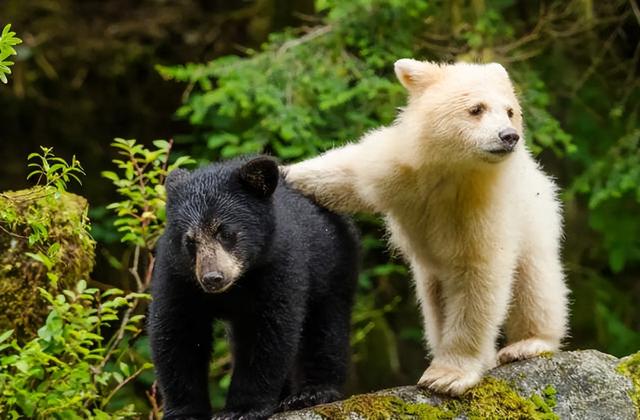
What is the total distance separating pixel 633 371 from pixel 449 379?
1110 millimetres

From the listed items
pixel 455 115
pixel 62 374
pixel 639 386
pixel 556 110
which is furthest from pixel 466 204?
pixel 556 110

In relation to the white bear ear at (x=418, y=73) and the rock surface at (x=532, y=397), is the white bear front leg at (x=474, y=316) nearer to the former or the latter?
the rock surface at (x=532, y=397)

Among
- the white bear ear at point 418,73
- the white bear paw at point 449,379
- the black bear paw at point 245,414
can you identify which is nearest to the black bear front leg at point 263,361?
the black bear paw at point 245,414

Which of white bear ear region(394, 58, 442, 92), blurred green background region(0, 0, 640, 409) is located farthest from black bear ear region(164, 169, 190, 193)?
blurred green background region(0, 0, 640, 409)

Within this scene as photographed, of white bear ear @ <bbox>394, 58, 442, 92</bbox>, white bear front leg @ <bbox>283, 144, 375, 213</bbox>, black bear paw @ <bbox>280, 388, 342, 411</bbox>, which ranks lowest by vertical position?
black bear paw @ <bbox>280, 388, 342, 411</bbox>

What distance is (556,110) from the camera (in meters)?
10.4

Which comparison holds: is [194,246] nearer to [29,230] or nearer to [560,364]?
[29,230]

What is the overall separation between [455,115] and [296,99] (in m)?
3.03

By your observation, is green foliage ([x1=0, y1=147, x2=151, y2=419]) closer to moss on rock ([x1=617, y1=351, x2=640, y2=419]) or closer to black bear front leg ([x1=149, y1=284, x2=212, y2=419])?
black bear front leg ([x1=149, y1=284, x2=212, y2=419])

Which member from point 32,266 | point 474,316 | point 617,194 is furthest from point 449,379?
point 617,194

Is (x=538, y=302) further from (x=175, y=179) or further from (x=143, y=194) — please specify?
(x=143, y=194)

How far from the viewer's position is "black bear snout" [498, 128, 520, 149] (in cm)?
529

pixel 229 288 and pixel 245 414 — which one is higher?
pixel 229 288

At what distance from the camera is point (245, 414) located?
504 centimetres
